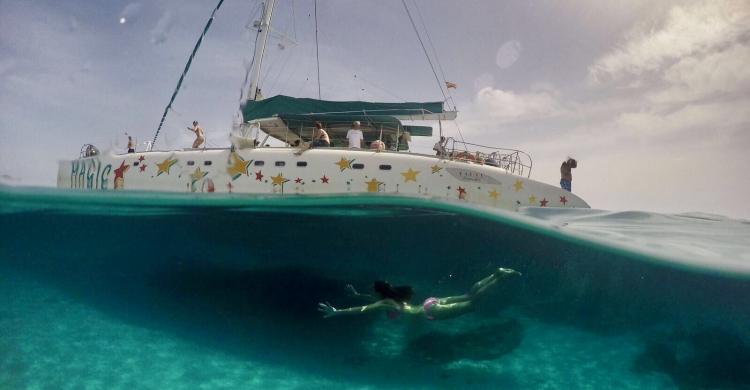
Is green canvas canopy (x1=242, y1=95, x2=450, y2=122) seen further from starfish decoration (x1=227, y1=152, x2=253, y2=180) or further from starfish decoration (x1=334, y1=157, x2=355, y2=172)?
starfish decoration (x1=227, y1=152, x2=253, y2=180)

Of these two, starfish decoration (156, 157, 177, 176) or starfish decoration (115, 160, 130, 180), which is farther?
starfish decoration (115, 160, 130, 180)

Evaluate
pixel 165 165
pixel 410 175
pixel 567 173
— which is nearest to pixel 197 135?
pixel 165 165

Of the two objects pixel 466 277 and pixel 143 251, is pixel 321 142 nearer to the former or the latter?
pixel 143 251

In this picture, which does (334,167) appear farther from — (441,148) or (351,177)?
(441,148)

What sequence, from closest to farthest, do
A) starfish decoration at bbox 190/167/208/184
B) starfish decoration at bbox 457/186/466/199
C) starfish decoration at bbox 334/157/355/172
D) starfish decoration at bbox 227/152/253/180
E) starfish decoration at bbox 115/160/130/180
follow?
starfish decoration at bbox 457/186/466/199 → starfish decoration at bbox 334/157/355/172 → starfish decoration at bbox 227/152/253/180 → starfish decoration at bbox 190/167/208/184 → starfish decoration at bbox 115/160/130/180

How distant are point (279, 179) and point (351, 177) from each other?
243 cm

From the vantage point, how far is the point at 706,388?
424 inches

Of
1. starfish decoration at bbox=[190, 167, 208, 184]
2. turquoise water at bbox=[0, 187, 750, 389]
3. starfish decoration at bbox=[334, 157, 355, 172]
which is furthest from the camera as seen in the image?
starfish decoration at bbox=[190, 167, 208, 184]

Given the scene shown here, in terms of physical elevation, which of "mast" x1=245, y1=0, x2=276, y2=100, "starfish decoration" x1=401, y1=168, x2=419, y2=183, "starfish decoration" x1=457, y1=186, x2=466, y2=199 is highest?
"mast" x1=245, y1=0, x2=276, y2=100

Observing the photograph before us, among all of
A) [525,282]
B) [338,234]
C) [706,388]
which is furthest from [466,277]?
[706,388]

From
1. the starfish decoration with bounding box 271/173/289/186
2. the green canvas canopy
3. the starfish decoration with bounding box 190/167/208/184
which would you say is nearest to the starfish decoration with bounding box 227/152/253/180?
the starfish decoration with bounding box 190/167/208/184

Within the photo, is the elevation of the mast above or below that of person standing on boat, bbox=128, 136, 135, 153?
above

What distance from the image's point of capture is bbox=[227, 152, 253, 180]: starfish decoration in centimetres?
1252

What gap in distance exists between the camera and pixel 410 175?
1198 centimetres
